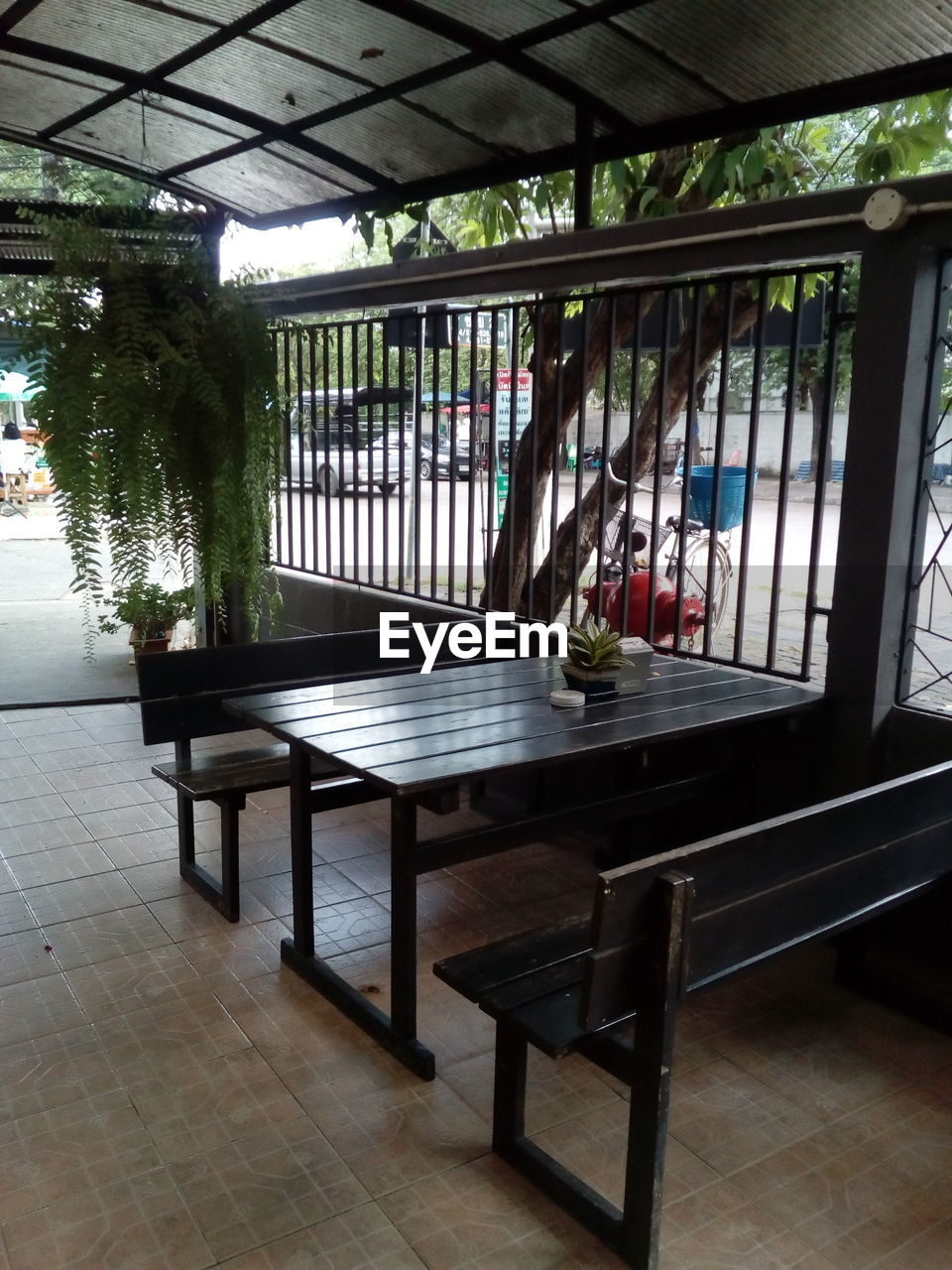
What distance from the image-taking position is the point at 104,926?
3.19 meters

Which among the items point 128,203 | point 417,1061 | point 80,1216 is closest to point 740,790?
point 417,1061

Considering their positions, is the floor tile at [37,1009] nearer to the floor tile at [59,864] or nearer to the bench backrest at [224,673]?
the floor tile at [59,864]

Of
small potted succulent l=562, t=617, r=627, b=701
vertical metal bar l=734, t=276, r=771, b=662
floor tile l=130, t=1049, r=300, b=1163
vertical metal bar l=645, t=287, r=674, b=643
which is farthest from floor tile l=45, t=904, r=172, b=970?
vertical metal bar l=734, t=276, r=771, b=662

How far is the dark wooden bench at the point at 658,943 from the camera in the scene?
69.3 inches

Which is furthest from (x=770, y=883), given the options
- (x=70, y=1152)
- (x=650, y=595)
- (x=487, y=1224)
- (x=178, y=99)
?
(x=178, y=99)

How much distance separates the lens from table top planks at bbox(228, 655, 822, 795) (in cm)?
250

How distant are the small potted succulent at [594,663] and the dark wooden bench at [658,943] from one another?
85 centimetres

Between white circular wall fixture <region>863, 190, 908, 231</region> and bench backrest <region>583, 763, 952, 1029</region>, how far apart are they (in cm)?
132

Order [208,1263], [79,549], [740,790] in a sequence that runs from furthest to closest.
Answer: [740,790], [79,549], [208,1263]

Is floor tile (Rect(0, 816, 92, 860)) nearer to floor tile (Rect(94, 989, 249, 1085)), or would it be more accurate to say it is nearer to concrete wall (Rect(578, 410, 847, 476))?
floor tile (Rect(94, 989, 249, 1085))

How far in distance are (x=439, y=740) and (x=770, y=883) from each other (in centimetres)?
98

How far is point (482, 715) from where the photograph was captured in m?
2.90

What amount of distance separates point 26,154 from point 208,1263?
4.32 meters

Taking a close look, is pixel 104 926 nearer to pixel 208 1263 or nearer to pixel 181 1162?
pixel 181 1162
